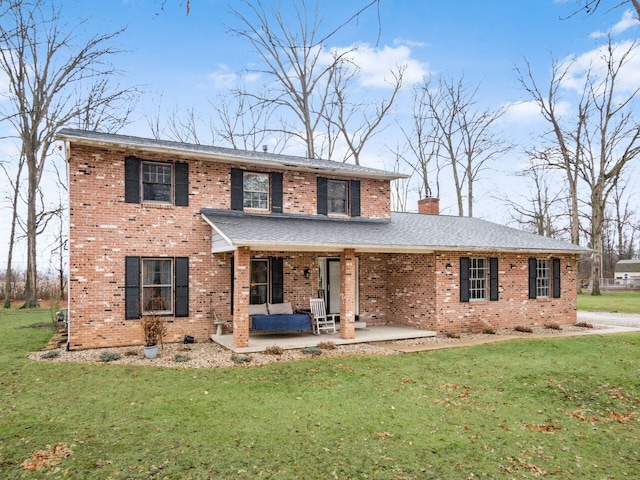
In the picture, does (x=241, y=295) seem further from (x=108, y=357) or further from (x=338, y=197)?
(x=338, y=197)

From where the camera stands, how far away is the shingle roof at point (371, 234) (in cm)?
1069

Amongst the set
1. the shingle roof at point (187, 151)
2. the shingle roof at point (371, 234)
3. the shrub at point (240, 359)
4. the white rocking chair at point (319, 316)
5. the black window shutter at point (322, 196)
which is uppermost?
the shingle roof at point (187, 151)

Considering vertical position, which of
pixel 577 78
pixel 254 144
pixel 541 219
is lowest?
pixel 541 219

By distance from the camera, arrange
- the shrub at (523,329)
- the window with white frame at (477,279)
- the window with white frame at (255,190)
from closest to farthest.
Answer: the window with white frame at (255,190)
the shrub at (523,329)
the window with white frame at (477,279)

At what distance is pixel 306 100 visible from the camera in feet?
82.2

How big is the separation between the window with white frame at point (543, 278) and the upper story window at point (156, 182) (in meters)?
12.1

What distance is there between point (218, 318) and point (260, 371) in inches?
150

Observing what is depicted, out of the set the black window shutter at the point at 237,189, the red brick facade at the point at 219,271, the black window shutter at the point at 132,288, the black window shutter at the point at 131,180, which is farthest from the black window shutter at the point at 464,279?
the black window shutter at the point at 131,180

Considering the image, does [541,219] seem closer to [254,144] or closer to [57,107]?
[254,144]

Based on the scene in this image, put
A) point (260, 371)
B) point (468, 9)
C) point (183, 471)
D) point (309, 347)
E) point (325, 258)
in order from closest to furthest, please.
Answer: point (183, 471) → point (468, 9) → point (260, 371) → point (309, 347) → point (325, 258)

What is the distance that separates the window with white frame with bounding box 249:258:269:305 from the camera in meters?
12.9

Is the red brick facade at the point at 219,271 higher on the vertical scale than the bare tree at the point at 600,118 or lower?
lower

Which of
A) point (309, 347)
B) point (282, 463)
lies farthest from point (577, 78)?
point (282, 463)

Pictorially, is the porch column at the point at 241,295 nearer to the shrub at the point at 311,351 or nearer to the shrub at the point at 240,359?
the shrub at the point at 240,359
